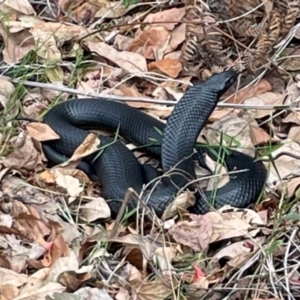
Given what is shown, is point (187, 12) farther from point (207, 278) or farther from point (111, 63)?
point (207, 278)

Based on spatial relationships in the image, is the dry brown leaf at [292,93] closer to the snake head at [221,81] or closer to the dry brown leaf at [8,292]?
the snake head at [221,81]

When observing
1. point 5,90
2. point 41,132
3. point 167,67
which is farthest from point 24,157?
point 167,67

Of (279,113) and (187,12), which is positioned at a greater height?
(187,12)

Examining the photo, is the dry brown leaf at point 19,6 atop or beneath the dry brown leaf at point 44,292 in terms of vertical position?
atop

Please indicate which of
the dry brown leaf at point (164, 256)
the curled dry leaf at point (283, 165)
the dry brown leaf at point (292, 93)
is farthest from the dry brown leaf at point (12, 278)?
the dry brown leaf at point (292, 93)

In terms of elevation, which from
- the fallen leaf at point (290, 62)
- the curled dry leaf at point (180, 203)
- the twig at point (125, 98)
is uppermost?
the fallen leaf at point (290, 62)

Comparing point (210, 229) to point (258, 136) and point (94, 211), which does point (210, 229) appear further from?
point (258, 136)

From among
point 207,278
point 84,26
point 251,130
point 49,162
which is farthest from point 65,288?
point 84,26
